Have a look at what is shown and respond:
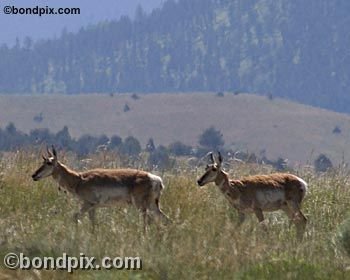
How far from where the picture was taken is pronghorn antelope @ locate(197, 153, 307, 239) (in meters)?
13.7

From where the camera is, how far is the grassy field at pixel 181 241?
29.4 feet

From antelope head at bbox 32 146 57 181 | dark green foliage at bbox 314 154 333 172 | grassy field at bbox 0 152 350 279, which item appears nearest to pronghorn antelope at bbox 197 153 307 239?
grassy field at bbox 0 152 350 279

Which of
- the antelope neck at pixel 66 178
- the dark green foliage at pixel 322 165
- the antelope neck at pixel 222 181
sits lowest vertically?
the dark green foliage at pixel 322 165

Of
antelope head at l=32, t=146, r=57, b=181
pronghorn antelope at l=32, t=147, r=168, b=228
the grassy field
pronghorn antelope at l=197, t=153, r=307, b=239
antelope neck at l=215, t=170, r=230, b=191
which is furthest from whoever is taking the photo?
antelope neck at l=215, t=170, r=230, b=191

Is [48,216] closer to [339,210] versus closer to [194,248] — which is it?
[194,248]

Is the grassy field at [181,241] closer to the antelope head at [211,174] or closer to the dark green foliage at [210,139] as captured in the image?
the antelope head at [211,174]

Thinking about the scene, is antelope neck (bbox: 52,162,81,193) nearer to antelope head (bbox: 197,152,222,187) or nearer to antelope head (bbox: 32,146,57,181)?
antelope head (bbox: 32,146,57,181)

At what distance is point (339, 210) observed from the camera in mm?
13742

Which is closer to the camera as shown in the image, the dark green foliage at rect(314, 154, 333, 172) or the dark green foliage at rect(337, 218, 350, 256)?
the dark green foliage at rect(337, 218, 350, 256)

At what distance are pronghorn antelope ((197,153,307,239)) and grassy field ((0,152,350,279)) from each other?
7.0 inches

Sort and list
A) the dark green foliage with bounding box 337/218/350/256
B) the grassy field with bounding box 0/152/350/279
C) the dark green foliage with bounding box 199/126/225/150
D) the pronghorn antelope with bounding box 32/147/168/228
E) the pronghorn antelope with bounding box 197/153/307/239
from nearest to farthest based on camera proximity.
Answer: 1. the grassy field with bounding box 0/152/350/279
2. the dark green foliage with bounding box 337/218/350/256
3. the pronghorn antelope with bounding box 32/147/168/228
4. the pronghorn antelope with bounding box 197/153/307/239
5. the dark green foliage with bounding box 199/126/225/150

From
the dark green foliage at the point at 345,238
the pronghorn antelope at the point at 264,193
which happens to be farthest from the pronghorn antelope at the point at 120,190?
the dark green foliage at the point at 345,238

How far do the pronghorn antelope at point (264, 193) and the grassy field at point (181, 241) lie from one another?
18 centimetres

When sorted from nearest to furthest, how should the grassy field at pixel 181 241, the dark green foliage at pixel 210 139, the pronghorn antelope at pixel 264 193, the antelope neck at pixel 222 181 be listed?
1. the grassy field at pixel 181 241
2. the pronghorn antelope at pixel 264 193
3. the antelope neck at pixel 222 181
4. the dark green foliage at pixel 210 139
